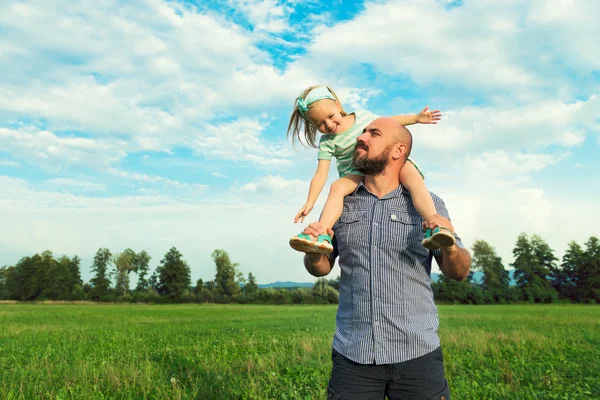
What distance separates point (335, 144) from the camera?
432 centimetres

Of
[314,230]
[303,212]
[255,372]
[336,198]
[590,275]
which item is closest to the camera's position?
[314,230]

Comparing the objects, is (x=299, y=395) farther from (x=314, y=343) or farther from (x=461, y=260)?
(x=314, y=343)

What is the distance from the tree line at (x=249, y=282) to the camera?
6550 centimetres

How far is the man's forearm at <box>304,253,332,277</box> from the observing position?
3077 mm

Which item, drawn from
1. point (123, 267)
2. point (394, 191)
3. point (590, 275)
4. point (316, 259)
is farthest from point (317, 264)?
point (123, 267)

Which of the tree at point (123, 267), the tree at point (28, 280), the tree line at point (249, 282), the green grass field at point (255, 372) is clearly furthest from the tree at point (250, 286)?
the green grass field at point (255, 372)

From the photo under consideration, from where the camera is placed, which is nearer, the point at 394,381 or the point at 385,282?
the point at 394,381

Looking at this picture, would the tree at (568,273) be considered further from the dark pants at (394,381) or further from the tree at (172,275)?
the dark pants at (394,381)

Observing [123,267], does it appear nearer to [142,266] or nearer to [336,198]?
[142,266]

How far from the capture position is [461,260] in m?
2.77

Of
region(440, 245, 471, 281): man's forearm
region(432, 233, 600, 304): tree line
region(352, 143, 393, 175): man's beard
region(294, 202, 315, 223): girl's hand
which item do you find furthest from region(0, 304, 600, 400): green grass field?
region(432, 233, 600, 304): tree line

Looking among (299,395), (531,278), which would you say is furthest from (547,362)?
(531,278)

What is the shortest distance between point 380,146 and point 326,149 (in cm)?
132

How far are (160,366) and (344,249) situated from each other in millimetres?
6733
